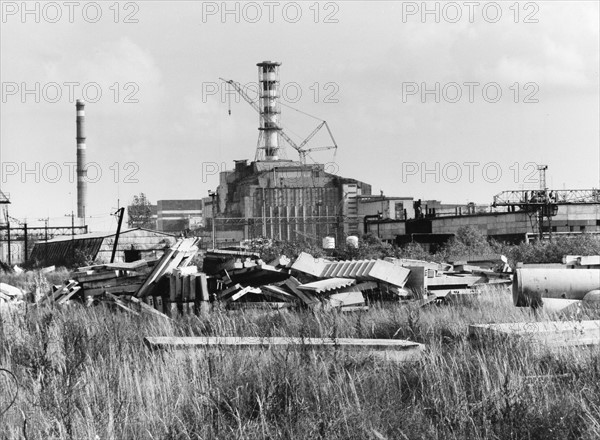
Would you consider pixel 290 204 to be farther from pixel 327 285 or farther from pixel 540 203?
pixel 327 285

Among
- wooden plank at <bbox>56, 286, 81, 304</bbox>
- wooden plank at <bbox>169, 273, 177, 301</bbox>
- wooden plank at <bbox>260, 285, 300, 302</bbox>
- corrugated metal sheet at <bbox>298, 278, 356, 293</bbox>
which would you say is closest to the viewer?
corrugated metal sheet at <bbox>298, 278, 356, 293</bbox>

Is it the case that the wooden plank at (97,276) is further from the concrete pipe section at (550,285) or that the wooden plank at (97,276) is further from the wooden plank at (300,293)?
the concrete pipe section at (550,285)

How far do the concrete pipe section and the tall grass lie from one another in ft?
11.8

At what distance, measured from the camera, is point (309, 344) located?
819 cm

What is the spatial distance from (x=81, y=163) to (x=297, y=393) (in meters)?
74.9

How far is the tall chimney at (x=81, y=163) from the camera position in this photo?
78.5m

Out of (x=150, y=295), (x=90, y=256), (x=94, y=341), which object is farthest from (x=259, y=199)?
(x=94, y=341)

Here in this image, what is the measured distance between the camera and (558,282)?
12.3 m

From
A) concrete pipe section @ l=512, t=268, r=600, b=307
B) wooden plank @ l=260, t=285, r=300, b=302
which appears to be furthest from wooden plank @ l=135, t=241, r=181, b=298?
concrete pipe section @ l=512, t=268, r=600, b=307

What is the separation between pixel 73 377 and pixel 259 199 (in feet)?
270

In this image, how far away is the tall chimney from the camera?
258ft

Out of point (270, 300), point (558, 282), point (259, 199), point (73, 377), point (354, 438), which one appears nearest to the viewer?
point (354, 438)

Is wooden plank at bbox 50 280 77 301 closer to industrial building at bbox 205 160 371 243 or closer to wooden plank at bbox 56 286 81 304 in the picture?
wooden plank at bbox 56 286 81 304

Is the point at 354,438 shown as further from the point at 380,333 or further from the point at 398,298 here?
the point at 398,298
